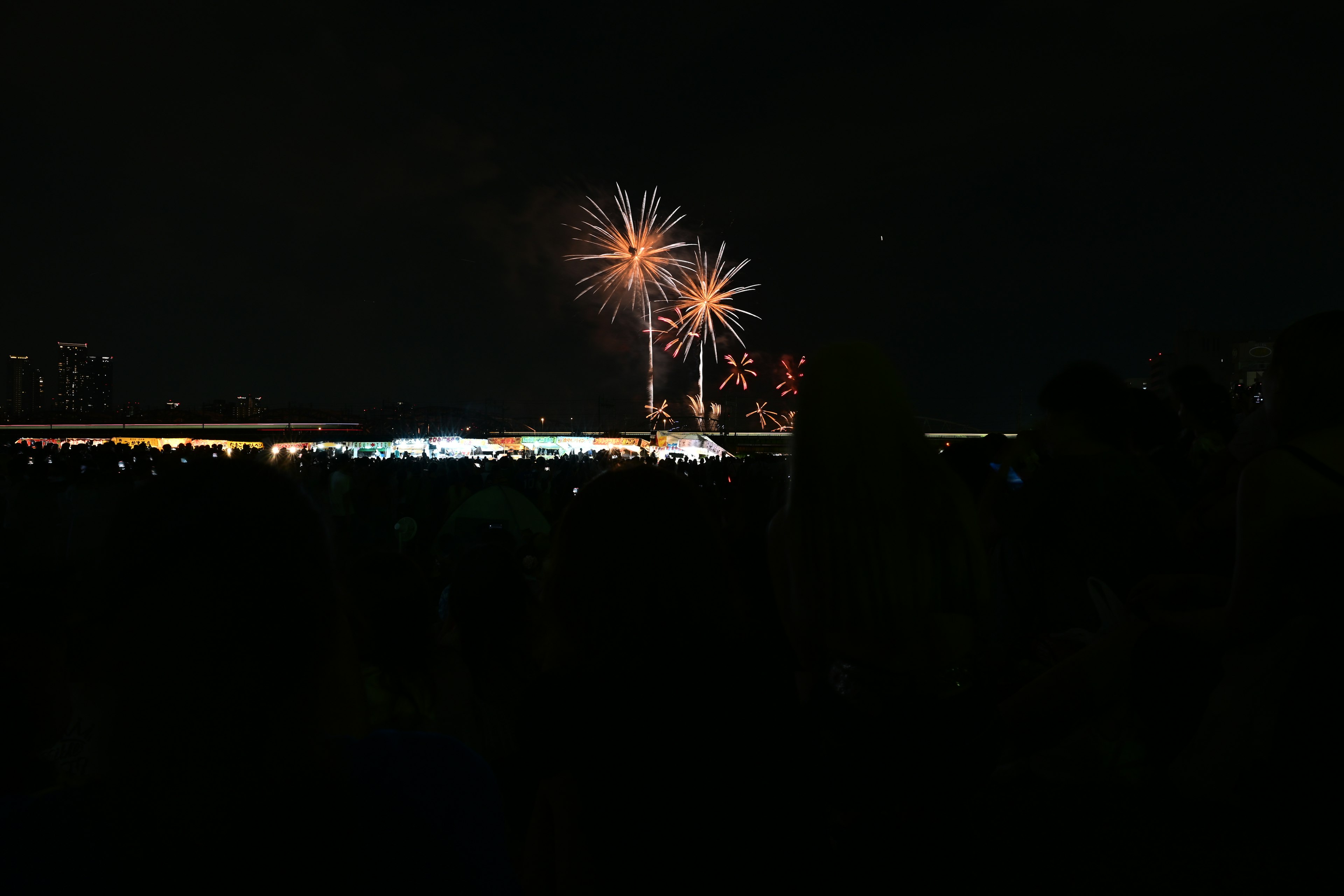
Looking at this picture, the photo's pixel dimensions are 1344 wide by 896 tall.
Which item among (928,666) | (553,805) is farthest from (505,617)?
A: (928,666)

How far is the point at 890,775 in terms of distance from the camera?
66.1 inches

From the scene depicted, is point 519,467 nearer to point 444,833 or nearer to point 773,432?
point 444,833

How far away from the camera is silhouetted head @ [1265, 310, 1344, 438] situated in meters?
1.91

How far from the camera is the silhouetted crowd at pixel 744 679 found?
0.94 m

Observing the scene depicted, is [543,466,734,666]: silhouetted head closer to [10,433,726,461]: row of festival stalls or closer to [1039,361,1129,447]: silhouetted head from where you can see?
[1039,361,1129,447]: silhouetted head

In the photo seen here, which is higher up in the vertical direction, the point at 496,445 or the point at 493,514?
the point at 496,445

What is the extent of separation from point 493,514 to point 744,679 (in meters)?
7.65

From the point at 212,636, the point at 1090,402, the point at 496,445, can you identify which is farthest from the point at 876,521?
the point at 496,445

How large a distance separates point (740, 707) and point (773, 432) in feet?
217

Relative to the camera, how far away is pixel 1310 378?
1954 millimetres

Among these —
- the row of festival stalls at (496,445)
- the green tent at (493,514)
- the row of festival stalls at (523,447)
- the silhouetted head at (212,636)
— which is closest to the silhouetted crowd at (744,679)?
the silhouetted head at (212,636)

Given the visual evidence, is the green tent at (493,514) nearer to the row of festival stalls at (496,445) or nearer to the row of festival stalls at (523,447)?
the row of festival stalls at (496,445)

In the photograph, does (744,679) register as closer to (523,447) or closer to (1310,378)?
(1310,378)

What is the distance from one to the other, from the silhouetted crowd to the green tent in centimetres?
520
